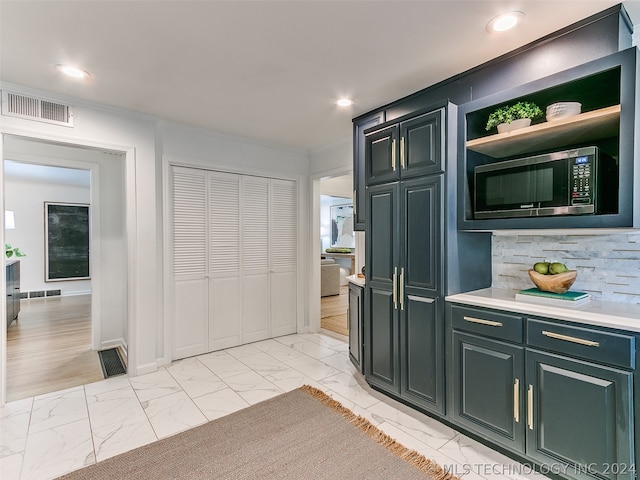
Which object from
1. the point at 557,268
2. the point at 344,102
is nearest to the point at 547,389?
the point at 557,268

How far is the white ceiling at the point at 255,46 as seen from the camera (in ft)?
5.74

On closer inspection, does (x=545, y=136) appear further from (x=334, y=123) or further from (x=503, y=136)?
(x=334, y=123)

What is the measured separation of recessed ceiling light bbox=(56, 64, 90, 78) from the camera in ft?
7.67

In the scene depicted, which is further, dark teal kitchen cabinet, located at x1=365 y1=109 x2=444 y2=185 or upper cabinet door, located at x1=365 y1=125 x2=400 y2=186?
upper cabinet door, located at x1=365 y1=125 x2=400 y2=186

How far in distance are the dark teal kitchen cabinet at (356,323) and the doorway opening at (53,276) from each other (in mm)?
2470

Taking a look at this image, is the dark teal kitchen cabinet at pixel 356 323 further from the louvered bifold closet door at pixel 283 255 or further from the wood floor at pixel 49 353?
the wood floor at pixel 49 353

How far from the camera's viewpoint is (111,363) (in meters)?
3.56

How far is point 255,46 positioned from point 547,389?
2675 millimetres

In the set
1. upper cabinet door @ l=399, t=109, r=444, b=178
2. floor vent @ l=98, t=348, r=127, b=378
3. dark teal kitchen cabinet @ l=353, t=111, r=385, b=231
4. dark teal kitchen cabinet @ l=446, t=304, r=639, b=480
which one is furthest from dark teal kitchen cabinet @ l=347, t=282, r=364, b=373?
floor vent @ l=98, t=348, r=127, b=378

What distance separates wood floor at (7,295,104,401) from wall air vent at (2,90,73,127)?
7.85 ft

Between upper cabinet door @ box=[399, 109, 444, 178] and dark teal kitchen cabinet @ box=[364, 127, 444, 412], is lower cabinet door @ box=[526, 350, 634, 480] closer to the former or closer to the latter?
dark teal kitchen cabinet @ box=[364, 127, 444, 412]

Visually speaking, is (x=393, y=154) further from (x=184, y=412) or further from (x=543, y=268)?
(x=184, y=412)

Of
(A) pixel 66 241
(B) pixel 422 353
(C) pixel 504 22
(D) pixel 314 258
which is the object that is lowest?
(B) pixel 422 353

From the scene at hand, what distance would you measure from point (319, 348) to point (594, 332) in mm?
2879
